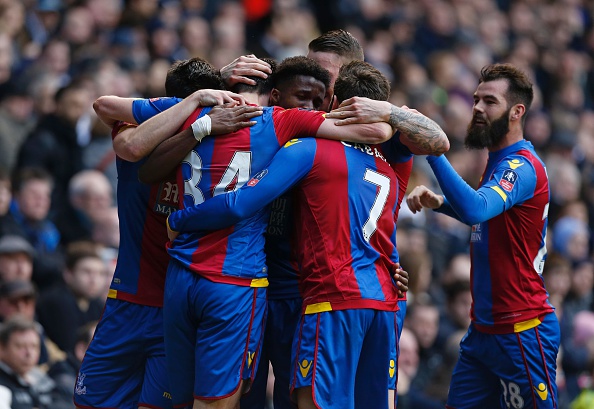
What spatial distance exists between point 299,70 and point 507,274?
2135 mm

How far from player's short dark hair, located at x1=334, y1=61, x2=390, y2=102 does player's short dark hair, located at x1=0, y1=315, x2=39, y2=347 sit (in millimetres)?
3558

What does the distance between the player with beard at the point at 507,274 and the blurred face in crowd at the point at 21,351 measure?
3.34 meters

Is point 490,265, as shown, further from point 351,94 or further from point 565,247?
point 565,247

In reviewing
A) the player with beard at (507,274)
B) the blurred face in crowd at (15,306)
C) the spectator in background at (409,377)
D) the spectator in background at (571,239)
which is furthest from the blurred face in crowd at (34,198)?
the spectator in background at (571,239)

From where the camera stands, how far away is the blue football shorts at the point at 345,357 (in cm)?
604

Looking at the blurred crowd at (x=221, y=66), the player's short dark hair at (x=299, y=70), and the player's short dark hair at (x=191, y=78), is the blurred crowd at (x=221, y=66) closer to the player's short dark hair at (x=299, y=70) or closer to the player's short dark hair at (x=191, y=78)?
the player's short dark hair at (x=191, y=78)

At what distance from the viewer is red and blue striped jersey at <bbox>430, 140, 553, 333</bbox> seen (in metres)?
7.27

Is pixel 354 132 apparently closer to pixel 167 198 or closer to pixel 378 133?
pixel 378 133

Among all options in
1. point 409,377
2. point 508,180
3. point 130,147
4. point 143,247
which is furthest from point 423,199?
point 409,377

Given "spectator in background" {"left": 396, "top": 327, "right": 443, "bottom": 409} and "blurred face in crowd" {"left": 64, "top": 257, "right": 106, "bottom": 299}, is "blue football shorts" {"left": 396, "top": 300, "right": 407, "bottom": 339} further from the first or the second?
"blurred face in crowd" {"left": 64, "top": 257, "right": 106, "bottom": 299}

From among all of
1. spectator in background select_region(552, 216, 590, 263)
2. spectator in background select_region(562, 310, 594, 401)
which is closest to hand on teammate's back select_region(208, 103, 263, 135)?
spectator in background select_region(562, 310, 594, 401)

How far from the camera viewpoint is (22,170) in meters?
10.4

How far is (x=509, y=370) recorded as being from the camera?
724 centimetres

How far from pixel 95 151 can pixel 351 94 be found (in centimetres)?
545
